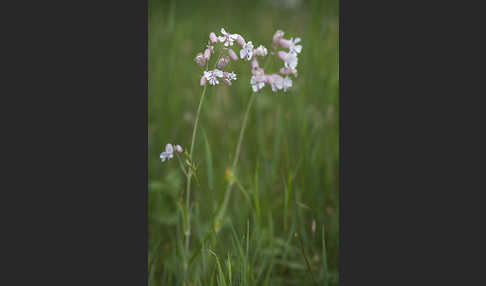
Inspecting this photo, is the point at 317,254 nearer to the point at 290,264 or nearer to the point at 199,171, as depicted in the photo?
the point at 290,264

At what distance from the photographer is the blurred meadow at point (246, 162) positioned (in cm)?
195

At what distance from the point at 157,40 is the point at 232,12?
133cm

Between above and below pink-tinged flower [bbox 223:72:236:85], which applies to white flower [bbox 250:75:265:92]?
below

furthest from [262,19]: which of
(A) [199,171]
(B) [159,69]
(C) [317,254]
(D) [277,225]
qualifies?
(C) [317,254]

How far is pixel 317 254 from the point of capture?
2.22m

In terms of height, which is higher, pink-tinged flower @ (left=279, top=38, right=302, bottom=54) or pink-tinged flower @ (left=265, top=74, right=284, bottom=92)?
pink-tinged flower @ (left=279, top=38, right=302, bottom=54)

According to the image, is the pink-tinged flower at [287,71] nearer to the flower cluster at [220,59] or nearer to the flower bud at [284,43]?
the flower bud at [284,43]

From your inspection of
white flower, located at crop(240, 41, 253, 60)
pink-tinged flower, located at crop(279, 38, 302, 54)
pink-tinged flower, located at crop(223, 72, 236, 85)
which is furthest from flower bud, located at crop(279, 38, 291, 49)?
pink-tinged flower, located at crop(223, 72, 236, 85)

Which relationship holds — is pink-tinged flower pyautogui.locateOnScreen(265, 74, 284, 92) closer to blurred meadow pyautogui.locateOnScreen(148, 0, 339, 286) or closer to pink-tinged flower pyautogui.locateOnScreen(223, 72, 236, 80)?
pink-tinged flower pyautogui.locateOnScreen(223, 72, 236, 80)

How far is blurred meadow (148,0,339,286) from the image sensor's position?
1.95 m

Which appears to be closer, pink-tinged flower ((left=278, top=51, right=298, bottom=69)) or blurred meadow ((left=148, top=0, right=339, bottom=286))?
pink-tinged flower ((left=278, top=51, right=298, bottom=69))

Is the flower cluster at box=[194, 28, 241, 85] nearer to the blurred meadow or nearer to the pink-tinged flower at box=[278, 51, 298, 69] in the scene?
the pink-tinged flower at box=[278, 51, 298, 69]

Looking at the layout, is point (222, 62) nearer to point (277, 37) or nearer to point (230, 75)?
point (230, 75)

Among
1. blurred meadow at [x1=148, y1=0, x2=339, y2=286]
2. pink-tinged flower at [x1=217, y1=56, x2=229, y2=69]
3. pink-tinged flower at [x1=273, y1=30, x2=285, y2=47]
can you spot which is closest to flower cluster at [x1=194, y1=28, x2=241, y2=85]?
pink-tinged flower at [x1=217, y1=56, x2=229, y2=69]
